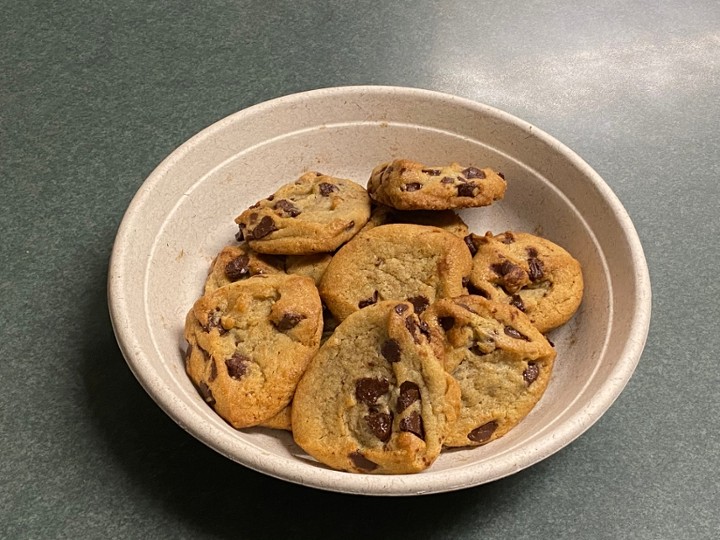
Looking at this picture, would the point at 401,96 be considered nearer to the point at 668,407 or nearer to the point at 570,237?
the point at 570,237

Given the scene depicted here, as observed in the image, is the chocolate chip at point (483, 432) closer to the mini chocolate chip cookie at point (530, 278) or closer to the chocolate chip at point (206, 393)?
the mini chocolate chip cookie at point (530, 278)

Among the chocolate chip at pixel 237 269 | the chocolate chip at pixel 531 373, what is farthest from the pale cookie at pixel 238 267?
the chocolate chip at pixel 531 373

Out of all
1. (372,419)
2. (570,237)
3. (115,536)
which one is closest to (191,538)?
(115,536)

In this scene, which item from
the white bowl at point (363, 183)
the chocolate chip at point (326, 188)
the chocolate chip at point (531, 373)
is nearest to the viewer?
the white bowl at point (363, 183)

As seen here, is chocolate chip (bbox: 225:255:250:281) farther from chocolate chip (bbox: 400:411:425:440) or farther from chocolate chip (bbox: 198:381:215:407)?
chocolate chip (bbox: 400:411:425:440)

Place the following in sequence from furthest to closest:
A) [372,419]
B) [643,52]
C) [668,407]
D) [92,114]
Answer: [643,52] → [92,114] → [668,407] → [372,419]

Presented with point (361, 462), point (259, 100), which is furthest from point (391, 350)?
point (259, 100)

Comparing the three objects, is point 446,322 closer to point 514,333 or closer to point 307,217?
point 514,333

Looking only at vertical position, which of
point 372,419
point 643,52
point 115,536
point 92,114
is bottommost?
point 115,536
